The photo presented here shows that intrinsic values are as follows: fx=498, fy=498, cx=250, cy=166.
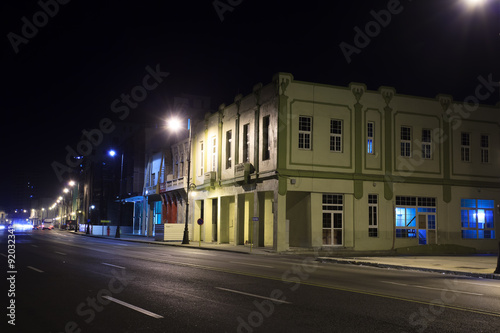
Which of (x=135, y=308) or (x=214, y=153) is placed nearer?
(x=135, y=308)

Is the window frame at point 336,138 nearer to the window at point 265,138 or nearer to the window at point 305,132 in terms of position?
the window at point 305,132

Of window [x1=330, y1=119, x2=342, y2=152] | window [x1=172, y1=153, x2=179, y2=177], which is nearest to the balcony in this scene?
window [x1=172, y1=153, x2=179, y2=177]

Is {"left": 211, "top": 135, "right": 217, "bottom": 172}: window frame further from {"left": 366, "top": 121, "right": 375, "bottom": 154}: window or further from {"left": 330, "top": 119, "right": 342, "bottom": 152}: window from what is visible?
{"left": 366, "top": 121, "right": 375, "bottom": 154}: window

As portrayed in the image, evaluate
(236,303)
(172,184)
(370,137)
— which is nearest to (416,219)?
(370,137)

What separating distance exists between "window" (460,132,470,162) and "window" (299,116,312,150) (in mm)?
13290

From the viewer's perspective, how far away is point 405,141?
124 feet

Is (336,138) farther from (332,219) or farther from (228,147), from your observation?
(228,147)

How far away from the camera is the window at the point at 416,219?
3716cm

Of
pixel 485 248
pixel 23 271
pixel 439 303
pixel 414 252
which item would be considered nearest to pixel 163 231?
pixel 414 252

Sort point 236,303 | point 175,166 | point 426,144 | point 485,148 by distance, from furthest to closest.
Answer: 1. point 175,166
2. point 485,148
3. point 426,144
4. point 236,303

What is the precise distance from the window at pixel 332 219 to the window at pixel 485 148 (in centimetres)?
1346

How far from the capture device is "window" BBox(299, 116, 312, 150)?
3493 centimetres

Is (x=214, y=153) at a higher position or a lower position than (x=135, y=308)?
higher

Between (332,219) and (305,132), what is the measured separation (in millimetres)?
6410
